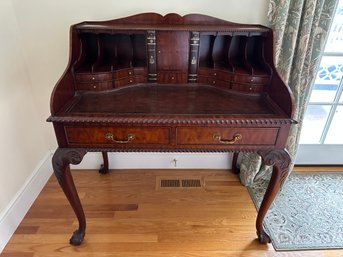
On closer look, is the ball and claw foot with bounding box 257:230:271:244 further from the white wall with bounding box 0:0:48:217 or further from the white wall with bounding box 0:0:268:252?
the white wall with bounding box 0:0:48:217

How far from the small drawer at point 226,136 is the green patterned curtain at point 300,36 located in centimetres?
39

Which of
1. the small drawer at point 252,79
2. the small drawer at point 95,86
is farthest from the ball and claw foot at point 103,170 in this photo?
the small drawer at point 252,79

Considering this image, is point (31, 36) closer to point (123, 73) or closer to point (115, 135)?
point (123, 73)

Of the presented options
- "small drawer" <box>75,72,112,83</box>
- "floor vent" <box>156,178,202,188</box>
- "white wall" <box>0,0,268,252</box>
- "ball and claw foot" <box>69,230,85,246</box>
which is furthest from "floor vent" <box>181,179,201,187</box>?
"white wall" <box>0,0,268,252</box>

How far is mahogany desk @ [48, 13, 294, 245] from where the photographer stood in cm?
104

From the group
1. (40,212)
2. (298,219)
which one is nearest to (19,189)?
(40,212)

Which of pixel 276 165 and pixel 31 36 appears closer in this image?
pixel 276 165

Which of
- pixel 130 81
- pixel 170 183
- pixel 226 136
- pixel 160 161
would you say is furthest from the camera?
pixel 160 161

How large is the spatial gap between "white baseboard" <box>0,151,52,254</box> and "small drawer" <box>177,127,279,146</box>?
45.0 inches

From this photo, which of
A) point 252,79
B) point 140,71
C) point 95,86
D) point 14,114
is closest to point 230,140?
point 252,79

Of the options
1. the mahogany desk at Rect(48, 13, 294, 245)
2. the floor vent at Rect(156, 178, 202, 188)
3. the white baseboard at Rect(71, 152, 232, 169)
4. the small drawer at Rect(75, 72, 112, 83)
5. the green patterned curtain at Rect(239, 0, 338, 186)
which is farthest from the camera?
the white baseboard at Rect(71, 152, 232, 169)

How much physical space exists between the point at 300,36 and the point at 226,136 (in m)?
0.81

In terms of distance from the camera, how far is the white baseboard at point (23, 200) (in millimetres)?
1367

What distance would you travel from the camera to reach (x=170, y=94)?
1.26 meters
